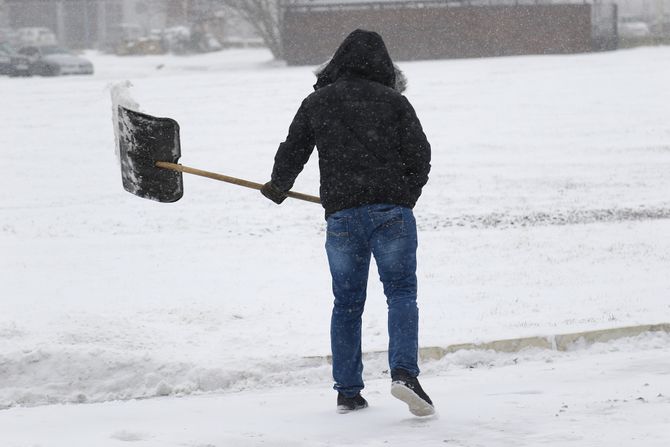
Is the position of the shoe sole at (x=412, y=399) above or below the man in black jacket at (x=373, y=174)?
below

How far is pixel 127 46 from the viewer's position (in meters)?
52.8

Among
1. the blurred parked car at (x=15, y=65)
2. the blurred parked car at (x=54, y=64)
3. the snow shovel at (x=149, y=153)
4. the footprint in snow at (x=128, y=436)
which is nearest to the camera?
the footprint in snow at (x=128, y=436)

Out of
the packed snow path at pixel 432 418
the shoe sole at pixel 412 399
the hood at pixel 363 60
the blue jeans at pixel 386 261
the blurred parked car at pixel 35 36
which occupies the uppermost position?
the hood at pixel 363 60

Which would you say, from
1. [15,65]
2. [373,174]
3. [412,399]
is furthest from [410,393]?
[15,65]

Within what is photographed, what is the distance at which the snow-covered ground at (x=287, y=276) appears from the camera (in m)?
5.41

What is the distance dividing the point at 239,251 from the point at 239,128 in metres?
10.5

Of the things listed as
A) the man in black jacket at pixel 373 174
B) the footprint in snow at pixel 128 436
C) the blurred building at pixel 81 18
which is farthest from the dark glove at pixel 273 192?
the blurred building at pixel 81 18

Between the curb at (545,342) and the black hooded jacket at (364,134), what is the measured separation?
158 centimetres

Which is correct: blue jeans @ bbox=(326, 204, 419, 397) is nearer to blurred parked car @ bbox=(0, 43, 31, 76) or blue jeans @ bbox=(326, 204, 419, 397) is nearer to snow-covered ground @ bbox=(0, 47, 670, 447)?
snow-covered ground @ bbox=(0, 47, 670, 447)

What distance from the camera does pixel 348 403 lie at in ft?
16.8

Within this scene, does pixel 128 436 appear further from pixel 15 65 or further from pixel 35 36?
pixel 35 36

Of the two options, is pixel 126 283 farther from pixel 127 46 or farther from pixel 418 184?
pixel 127 46

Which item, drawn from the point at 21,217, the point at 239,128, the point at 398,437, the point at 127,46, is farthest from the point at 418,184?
the point at 127,46

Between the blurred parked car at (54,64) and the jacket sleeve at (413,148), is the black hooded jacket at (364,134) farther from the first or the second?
the blurred parked car at (54,64)
